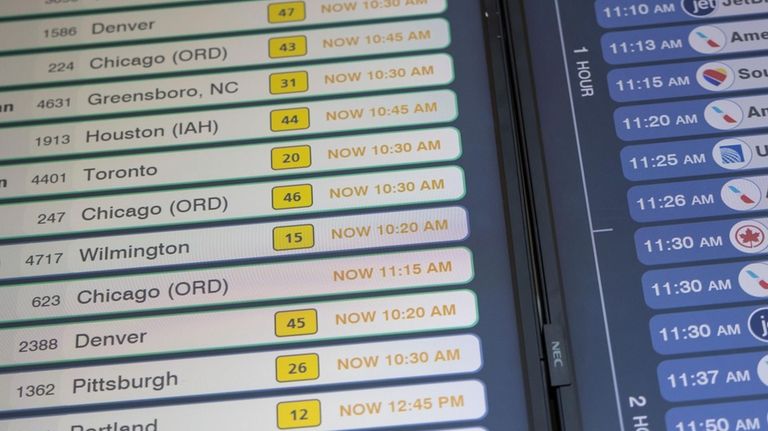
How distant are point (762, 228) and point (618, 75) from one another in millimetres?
349

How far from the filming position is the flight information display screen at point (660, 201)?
1.57 m

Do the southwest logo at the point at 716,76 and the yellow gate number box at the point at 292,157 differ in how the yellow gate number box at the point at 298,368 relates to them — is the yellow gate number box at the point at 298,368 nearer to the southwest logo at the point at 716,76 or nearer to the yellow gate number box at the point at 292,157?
the yellow gate number box at the point at 292,157

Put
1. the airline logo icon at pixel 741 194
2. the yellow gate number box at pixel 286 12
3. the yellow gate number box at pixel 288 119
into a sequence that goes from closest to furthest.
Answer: the airline logo icon at pixel 741 194 < the yellow gate number box at pixel 288 119 < the yellow gate number box at pixel 286 12


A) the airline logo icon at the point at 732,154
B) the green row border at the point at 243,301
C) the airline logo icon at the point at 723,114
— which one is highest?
the airline logo icon at the point at 723,114

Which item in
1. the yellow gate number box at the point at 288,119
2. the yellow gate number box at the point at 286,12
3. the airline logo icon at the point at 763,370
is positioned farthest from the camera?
the yellow gate number box at the point at 286,12

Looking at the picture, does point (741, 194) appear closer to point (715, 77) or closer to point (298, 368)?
point (715, 77)

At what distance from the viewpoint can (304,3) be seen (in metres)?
1.90

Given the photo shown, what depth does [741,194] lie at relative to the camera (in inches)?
66.3

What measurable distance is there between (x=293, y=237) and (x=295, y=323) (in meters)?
0.15

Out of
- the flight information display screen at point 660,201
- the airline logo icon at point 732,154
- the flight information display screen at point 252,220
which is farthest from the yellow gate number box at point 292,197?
the airline logo icon at point 732,154

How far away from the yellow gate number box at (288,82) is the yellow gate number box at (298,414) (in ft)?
1.80

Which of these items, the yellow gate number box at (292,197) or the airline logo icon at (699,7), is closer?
the yellow gate number box at (292,197)

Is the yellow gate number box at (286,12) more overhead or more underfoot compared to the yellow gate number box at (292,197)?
more overhead

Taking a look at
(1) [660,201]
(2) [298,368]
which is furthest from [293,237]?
(1) [660,201]
